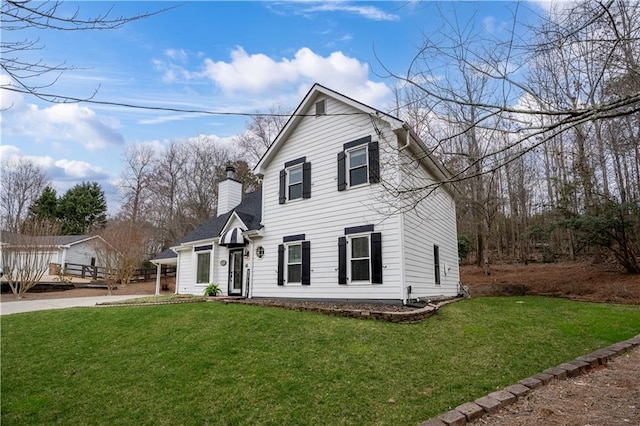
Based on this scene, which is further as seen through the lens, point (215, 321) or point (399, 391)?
point (215, 321)

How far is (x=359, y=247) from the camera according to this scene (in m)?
10.2

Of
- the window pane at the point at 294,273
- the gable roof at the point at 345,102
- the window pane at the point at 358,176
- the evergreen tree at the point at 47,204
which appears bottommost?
the window pane at the point at 294,273

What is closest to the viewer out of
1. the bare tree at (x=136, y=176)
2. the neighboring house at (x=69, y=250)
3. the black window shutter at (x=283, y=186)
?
the black window shutter at (x=283, y=186)

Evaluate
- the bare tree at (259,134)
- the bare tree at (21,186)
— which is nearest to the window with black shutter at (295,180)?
the bare tree at (259,134)

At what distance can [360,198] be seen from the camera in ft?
34.0

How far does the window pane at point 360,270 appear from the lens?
9.98m

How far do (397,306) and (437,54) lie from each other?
20.9 feet

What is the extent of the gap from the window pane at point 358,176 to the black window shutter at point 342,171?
0.18 m

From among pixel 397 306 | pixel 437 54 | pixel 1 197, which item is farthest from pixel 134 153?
pixel 437 54

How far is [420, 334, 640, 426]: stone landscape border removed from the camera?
3482mm

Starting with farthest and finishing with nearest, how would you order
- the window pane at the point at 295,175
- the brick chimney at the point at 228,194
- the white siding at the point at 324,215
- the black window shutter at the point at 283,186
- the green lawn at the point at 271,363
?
the brick chimney at the point at 228,194
the black window shutter at the point at 283,186
the window pane at the point at 295,175
the white siding at the point at 324,215
the green lawn at the point at 271,363

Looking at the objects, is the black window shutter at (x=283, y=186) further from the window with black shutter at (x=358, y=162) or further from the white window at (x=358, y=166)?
the white window at (x=358, y=166)

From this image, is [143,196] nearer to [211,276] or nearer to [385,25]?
[211,276]

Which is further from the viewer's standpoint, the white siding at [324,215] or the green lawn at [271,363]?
the white siding at [324,215]
